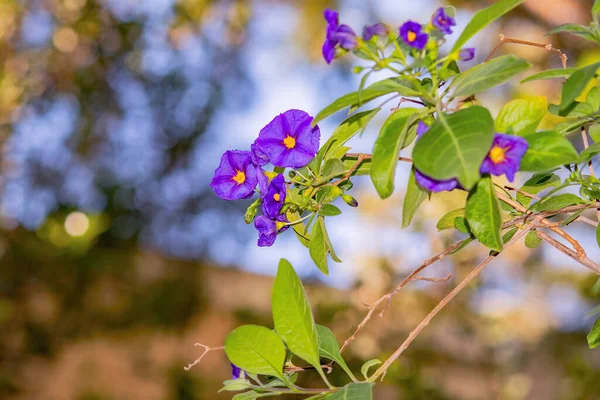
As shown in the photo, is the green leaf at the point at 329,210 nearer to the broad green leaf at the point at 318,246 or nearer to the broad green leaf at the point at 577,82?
the broad green leaf at the point at 318,246

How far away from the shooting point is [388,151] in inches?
20.9

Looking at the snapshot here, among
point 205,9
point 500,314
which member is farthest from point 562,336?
point 205,9

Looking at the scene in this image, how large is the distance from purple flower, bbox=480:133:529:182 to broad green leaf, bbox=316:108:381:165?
15 centimetres

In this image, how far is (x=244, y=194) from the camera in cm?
67

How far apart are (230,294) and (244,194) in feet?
11.2

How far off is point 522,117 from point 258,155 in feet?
0.86

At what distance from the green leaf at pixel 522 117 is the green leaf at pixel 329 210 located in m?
0.19

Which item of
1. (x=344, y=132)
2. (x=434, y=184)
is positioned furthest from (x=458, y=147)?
(x=344, y=132)

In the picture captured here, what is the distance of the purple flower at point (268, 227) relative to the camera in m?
0.66

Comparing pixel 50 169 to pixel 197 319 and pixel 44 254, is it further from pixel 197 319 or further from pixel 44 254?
pixel 197 319

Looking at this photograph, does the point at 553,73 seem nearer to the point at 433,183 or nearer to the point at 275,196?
the point at 433,183

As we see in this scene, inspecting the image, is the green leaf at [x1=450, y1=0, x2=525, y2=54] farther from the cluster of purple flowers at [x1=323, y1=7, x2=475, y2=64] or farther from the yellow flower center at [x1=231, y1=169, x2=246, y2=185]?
the yellow flower center at [x1=231, y1=169, x2=246, y2=185]

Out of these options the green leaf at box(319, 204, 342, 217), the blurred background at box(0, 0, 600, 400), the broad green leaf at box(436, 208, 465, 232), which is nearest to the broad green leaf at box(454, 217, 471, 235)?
the broad green leaf at box(436, 208, 465, 232)

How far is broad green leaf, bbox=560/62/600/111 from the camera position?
0.48 m
